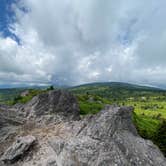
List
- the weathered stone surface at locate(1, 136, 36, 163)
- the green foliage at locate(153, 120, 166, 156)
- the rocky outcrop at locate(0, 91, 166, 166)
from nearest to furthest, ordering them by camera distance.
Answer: the rocky outcrop at locate(0, 91, 166, 166) → the weathered stone surface at locate(1, 136, 36, 163) → the green foliage at locate(153, 120, 166, 156)

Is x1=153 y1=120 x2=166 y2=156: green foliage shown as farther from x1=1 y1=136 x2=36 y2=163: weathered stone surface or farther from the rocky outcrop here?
x1=1 y1=136 x2=36 y2=163: weathered stone surface

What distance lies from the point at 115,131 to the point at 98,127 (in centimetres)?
244

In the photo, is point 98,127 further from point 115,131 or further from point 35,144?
point 35,144

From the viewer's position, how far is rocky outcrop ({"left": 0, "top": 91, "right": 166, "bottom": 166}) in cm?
→ 2986

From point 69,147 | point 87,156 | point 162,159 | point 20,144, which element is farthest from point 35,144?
point 162,159

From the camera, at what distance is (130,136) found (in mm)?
35281

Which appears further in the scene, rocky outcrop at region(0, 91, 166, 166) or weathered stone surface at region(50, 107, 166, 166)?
rocky outcrop at region(0, 91, 166, 166)

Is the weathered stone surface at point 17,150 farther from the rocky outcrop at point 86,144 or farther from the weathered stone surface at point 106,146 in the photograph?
the weathered stone surface at point 106,146

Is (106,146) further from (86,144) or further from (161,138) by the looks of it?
(161,138)

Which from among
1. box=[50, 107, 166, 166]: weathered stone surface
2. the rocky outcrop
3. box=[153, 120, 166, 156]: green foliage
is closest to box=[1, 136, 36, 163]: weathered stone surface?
the rocky outcrop

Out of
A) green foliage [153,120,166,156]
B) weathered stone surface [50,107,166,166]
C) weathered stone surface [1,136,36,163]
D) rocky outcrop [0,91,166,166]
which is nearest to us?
weathered stone surface [50,107,166,166]

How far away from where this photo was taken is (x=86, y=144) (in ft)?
102

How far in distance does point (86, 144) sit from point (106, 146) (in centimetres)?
251

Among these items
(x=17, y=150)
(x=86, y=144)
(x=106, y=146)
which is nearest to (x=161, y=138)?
(x=106, y=146)
